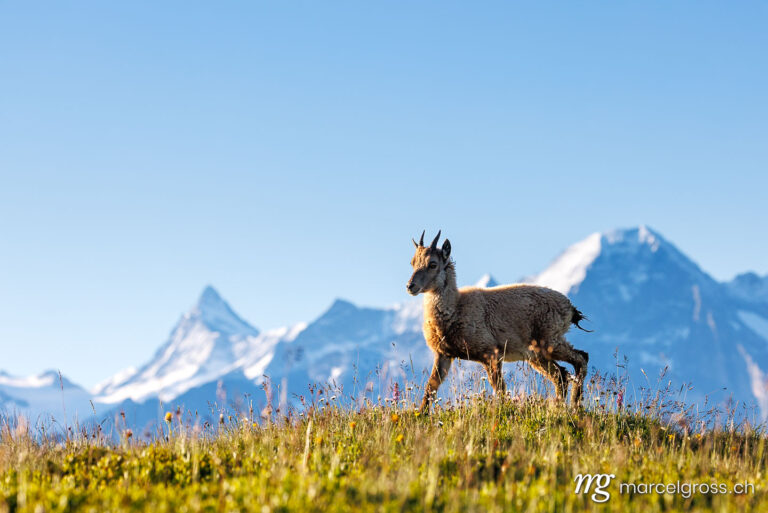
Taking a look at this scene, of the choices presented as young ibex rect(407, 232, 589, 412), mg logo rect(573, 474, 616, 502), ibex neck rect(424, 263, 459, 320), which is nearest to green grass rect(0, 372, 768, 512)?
mg logo rect(573, 474, 616, 502)

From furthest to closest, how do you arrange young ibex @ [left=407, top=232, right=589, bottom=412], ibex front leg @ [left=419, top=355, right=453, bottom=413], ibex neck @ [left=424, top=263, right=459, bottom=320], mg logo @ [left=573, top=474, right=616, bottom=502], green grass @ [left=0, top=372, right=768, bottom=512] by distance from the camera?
1. ibex neck @ [left=424, top=263, right=459, bottom=320]
2. young ibex @ [left=407, top=232, right=589, bottom=412]
3. ibex front leg @ [left=419, top=355, right=453, bottom=413]
4. mg logo @ [left=573, top=474, right=616, bottom=502]
5. green grass @ [left=0, top=372, right=768, bottom=512]

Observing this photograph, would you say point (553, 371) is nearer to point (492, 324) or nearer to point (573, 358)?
point (573, 358)

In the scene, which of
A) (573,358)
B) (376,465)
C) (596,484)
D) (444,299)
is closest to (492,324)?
(444,299)

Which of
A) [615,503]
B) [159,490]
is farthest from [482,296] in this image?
[159,490]

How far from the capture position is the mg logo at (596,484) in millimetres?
6859

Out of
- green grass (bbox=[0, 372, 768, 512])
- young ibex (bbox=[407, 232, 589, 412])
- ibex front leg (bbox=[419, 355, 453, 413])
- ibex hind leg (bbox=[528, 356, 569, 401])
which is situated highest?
young ibex (bbox=[407, 232, 589, 412])

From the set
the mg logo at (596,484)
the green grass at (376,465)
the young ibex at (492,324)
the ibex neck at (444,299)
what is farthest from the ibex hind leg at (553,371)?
the mg logo at (596,484)

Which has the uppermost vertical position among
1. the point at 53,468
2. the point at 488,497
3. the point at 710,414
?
the point at 710,414

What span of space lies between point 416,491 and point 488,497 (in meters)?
0.60

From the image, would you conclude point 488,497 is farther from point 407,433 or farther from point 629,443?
point 629,443

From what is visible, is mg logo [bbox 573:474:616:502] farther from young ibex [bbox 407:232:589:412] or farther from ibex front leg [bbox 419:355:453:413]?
young ibex [bbox 407:232:589:412]

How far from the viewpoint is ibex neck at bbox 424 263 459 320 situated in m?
12.9

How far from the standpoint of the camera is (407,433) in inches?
374

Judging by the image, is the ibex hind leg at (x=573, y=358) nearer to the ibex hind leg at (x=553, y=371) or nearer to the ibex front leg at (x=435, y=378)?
the ibex hind leg at (x=553, y=371)
